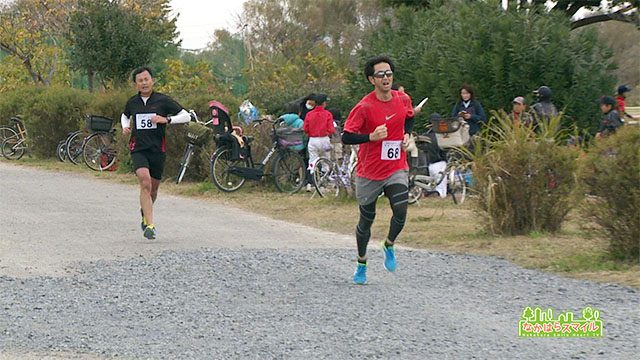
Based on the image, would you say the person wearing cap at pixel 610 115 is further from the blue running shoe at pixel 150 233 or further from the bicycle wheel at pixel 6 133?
the bicycle wheel at pixel 6 133

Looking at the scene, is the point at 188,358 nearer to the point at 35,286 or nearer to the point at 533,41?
the point at 35,286

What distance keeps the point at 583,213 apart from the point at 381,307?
10.2ft

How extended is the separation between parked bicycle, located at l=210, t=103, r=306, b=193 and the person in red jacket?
74cm

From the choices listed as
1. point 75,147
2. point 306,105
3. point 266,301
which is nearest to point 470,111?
point 306,105

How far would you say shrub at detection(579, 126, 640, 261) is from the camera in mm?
9922

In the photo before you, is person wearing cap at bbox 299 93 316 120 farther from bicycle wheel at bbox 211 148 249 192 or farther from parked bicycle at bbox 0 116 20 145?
parked bicycle at bbox 0 116 20 145

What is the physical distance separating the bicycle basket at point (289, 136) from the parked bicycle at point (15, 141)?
39.4ft

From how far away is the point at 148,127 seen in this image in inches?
507

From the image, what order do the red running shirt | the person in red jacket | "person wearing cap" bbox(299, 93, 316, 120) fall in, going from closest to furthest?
the red running shirt → the person in red jacket → "person wearing cap" bbox(299, 93, 316, 120)

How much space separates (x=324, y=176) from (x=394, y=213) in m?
7.96

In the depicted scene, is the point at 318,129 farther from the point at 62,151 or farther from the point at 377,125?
the point at 62,151

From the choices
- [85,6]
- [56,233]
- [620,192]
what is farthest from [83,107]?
[620,192]

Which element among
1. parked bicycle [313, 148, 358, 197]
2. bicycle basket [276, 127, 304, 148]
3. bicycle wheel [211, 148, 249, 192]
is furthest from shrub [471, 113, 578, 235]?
bicycle wheel [211, 148, 249, 192]

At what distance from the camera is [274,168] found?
18797 millimetres
